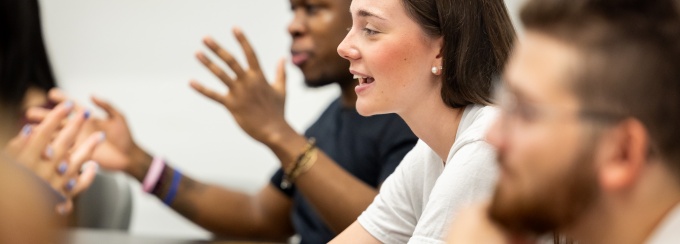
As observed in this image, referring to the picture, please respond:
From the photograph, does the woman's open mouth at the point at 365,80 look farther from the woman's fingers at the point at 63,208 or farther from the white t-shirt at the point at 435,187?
the woman's fingers at the point at 63,208

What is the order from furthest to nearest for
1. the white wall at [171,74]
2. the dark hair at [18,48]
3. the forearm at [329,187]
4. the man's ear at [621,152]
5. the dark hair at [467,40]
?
the white wall at [171,74]
the dark hair at [18,48]
the forearm at [329,187]
the dark hair at [467,40]
the man's ear at [621,152]

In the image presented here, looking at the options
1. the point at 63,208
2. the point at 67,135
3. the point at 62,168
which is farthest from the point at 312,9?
the point at 63,208

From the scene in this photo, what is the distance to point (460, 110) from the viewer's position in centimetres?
139

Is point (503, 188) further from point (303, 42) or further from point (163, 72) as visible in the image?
point (163, 72)

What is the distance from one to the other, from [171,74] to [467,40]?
207cm

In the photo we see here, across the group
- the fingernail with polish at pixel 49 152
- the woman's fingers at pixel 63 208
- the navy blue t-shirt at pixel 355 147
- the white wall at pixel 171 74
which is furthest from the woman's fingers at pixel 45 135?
the white wall at pixel 171 74

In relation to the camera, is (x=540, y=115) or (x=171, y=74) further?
(x=171, y=74)

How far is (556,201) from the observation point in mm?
804

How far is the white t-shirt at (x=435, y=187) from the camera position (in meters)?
1.21

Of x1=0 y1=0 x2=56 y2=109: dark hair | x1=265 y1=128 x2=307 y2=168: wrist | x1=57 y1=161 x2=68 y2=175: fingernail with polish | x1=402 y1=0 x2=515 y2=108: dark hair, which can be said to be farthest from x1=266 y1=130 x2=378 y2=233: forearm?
x1=0 y1=0 x2=56 y2=109: dark hair

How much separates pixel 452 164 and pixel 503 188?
0.42 metres

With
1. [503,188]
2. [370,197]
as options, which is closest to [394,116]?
[370,197]

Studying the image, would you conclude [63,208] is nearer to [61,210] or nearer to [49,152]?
[61,210]

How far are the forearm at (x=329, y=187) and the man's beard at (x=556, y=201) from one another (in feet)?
3.31
